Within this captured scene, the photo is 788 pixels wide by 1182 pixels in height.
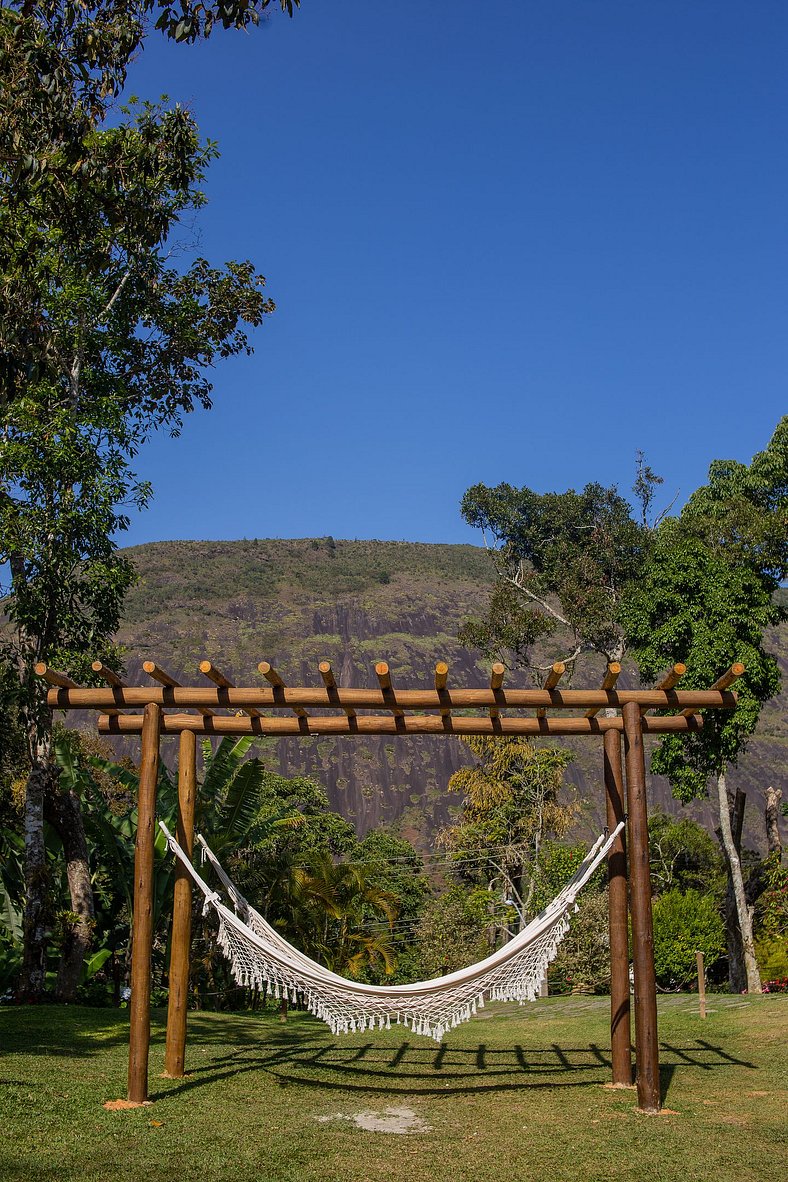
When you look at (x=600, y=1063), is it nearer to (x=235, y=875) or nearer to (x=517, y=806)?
(x=235, y=875)

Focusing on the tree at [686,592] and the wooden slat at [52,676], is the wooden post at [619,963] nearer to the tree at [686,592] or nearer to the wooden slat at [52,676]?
the wooden slat at [52,676]

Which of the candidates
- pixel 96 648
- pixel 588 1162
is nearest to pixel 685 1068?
pixel 588 1162

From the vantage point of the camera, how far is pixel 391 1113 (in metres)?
4.54

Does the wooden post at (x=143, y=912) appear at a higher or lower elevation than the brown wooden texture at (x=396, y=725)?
lower

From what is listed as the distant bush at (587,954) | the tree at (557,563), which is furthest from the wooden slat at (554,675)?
the tree at (557,563)

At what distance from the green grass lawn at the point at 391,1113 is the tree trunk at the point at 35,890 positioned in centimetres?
188

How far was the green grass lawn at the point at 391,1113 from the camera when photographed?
3639 mm

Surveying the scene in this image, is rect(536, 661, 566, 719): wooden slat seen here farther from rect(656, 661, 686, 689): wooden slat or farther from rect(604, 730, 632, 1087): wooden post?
rect(604, 730, 632, 1087): wooden post

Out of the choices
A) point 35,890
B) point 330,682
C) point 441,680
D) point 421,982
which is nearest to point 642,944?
point 421,982

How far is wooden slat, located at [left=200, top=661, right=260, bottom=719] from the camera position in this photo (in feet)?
14.5

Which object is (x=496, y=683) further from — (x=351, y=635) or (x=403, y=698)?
(x=351, y=635)

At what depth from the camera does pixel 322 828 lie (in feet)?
84.1

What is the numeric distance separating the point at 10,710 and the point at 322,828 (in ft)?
42.5

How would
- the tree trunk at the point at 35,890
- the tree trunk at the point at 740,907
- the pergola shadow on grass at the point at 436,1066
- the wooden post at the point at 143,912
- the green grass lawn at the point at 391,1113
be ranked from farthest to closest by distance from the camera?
the tree trunk at the point at 740,907 < the tree trunk at the point at 35,890 < the pergola shadow on grass at the point at 436,1066 < the wooden post at the point at 143,912 < the green grass lawn at the point at 391,1113
